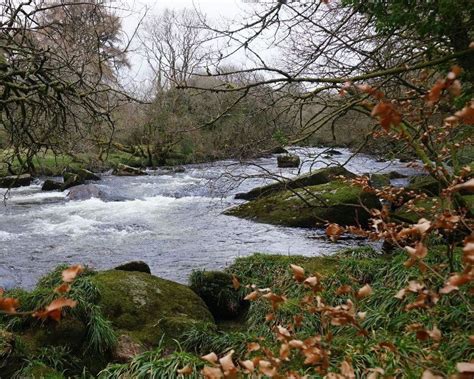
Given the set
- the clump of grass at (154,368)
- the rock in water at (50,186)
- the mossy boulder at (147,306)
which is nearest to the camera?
the clump of grass at (154,368)

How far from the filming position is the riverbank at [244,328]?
10.5 feet

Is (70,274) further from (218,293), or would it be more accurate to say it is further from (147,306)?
(218,293)

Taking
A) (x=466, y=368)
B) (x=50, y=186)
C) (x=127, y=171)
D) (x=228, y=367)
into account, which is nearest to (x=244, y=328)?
(x=228, y=367)

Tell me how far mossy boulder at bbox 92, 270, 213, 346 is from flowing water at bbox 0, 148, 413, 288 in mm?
1706

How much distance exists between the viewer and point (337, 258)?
674cm

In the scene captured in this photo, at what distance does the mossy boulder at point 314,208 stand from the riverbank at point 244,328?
11.5 ft

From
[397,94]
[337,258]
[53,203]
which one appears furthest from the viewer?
[53,203]

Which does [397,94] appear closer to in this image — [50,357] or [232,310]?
[232,310]

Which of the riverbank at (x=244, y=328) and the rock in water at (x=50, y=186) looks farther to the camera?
the rock in water at (x=50, y=186)

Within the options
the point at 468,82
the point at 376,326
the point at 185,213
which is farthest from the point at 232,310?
the point at 185,213

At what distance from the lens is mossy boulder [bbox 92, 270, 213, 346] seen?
4965mm

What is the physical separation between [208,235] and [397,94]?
5.47 metres

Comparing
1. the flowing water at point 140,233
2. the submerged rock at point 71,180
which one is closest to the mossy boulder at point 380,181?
the flowing water at point 140,233

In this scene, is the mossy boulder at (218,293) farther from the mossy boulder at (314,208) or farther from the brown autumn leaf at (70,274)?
the brown autumn leaf at (70,274)
